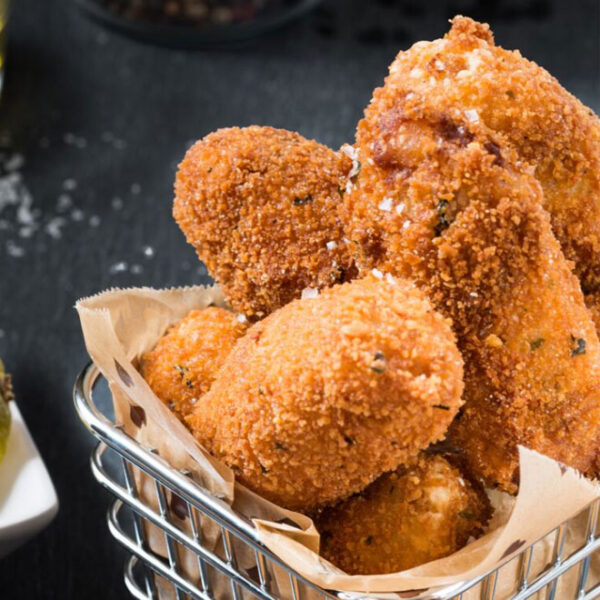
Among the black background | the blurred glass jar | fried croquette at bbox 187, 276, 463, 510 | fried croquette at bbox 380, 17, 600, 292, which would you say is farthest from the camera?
the blurred glass jar

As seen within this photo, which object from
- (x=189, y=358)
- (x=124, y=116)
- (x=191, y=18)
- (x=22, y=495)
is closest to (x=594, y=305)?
(x=189, y=358)

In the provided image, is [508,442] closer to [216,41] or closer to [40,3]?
[216,41]

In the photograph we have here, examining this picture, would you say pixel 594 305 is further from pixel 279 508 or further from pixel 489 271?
pixel 279 508

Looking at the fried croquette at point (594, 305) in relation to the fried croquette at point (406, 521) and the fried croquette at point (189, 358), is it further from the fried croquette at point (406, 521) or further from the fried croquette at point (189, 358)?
the fried croquette at point (189, 358)

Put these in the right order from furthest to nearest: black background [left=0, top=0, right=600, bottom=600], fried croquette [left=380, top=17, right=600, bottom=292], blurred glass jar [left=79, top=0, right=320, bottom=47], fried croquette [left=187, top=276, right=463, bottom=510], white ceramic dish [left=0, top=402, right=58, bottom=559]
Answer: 1. blurred glass jar [left=79, top=0, right=320, bottom=47]
2. black background [left=0, top=0, right=600, bottom=600]
3. white ceramic dish [left=0, top=402, right=58, bottom=559]
4. fried croquette [left=380, top=17, right=600, bottom=292]
5. fried croquette [left=187, top=276, right=463, bottom=510]

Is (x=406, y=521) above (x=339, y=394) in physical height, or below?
below

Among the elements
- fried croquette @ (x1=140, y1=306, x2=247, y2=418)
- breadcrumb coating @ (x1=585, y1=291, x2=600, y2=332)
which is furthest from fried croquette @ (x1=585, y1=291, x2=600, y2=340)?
fried croquette @ (x1=140, y1=306, x2=247, y2=418)

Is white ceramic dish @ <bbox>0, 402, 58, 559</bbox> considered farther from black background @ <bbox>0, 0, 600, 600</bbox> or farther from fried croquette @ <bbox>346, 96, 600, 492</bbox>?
fried croquette @ <bbox>346, 96, 600, 492</bbox>
